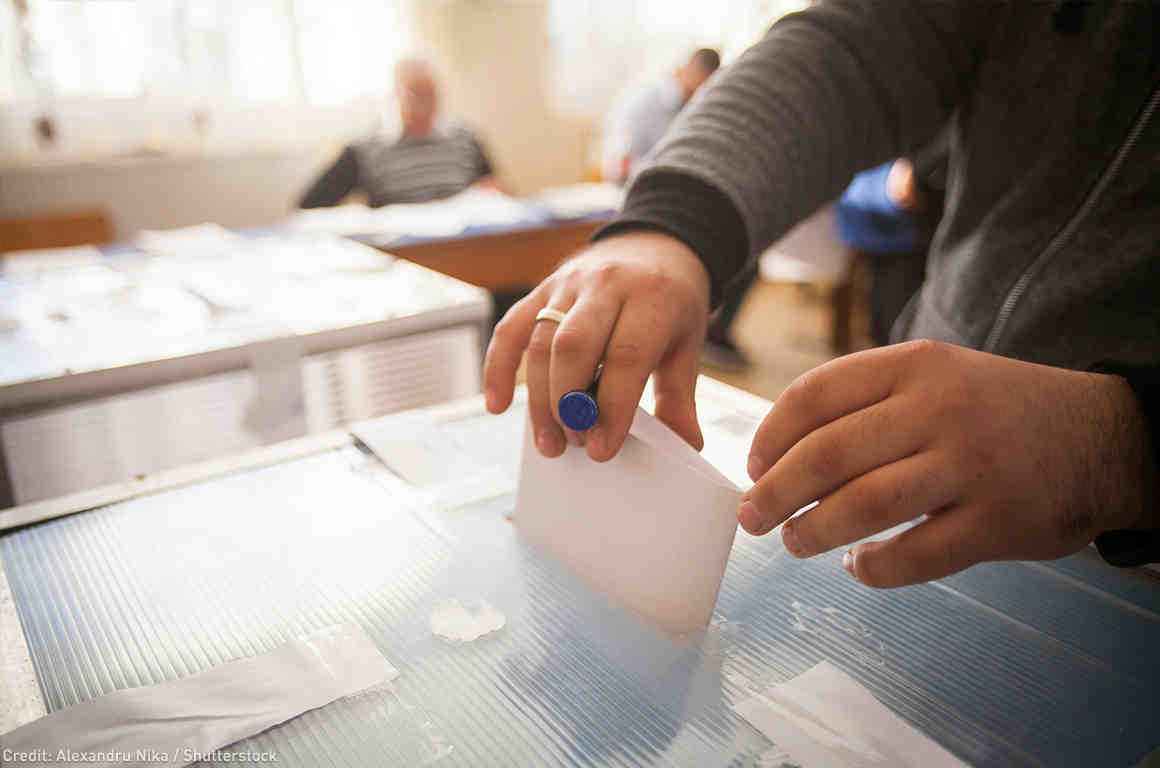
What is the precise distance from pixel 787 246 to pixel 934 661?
2993 millimetres

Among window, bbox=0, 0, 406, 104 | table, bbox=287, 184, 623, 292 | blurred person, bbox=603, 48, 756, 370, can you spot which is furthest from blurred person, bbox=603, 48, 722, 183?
window, bbox=0, 0, 406, 104

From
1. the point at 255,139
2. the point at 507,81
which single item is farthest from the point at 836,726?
the point at 507,81

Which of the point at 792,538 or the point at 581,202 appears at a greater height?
the point at 792,538

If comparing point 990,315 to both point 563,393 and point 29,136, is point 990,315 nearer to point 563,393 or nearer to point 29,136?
point 563,393

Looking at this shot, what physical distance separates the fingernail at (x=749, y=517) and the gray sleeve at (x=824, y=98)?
13.5 inches

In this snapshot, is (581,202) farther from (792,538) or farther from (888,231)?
(792,538)

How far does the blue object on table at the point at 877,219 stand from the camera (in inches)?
116

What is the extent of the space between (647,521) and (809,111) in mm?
494

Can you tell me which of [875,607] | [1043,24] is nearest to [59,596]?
[875,607]

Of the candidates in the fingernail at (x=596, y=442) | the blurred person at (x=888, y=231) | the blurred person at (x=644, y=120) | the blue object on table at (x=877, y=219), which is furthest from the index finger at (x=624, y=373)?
the blurred person at (x=644, y=120)

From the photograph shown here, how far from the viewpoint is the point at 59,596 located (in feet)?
2.08

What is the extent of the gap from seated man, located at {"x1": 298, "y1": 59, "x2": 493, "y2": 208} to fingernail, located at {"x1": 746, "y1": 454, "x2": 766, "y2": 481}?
3110mm

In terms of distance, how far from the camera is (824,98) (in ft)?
2.85

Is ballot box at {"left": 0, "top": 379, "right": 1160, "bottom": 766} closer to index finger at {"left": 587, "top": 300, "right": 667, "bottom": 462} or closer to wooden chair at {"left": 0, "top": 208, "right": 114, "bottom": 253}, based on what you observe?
index finger at {"left": 587, "top": 300, "right": 667, "bottom": 462}
